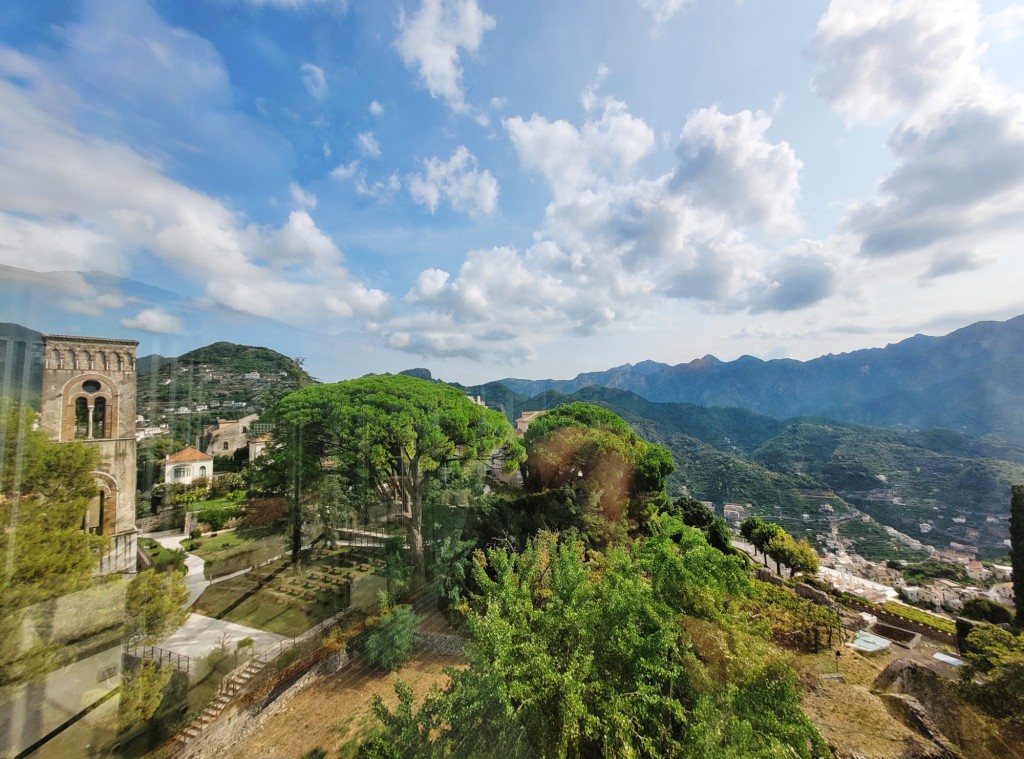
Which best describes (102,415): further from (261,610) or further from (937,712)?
(937,712)

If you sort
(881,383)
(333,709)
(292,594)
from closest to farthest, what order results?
(333,709)
(292,594)
(881,383)

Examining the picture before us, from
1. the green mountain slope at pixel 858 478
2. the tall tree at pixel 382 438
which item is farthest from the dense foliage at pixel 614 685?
the green mountain slope at pixel 858 478

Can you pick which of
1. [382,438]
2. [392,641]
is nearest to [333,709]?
[392,641]

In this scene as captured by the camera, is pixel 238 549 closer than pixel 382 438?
No

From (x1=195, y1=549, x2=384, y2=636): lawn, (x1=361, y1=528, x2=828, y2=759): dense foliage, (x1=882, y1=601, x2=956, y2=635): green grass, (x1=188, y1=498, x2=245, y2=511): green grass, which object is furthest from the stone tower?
(x1=882, y1=601, x2=956, y2=635): green grass

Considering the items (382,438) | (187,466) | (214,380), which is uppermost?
(214,380)

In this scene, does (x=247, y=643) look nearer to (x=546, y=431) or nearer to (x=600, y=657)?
(x=600, y=657)

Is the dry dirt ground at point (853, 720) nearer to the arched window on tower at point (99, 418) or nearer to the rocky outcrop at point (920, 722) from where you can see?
the rocky outcrop at point (920, 722)

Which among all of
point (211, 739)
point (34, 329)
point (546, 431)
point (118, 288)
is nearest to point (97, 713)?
point (211, 739)
